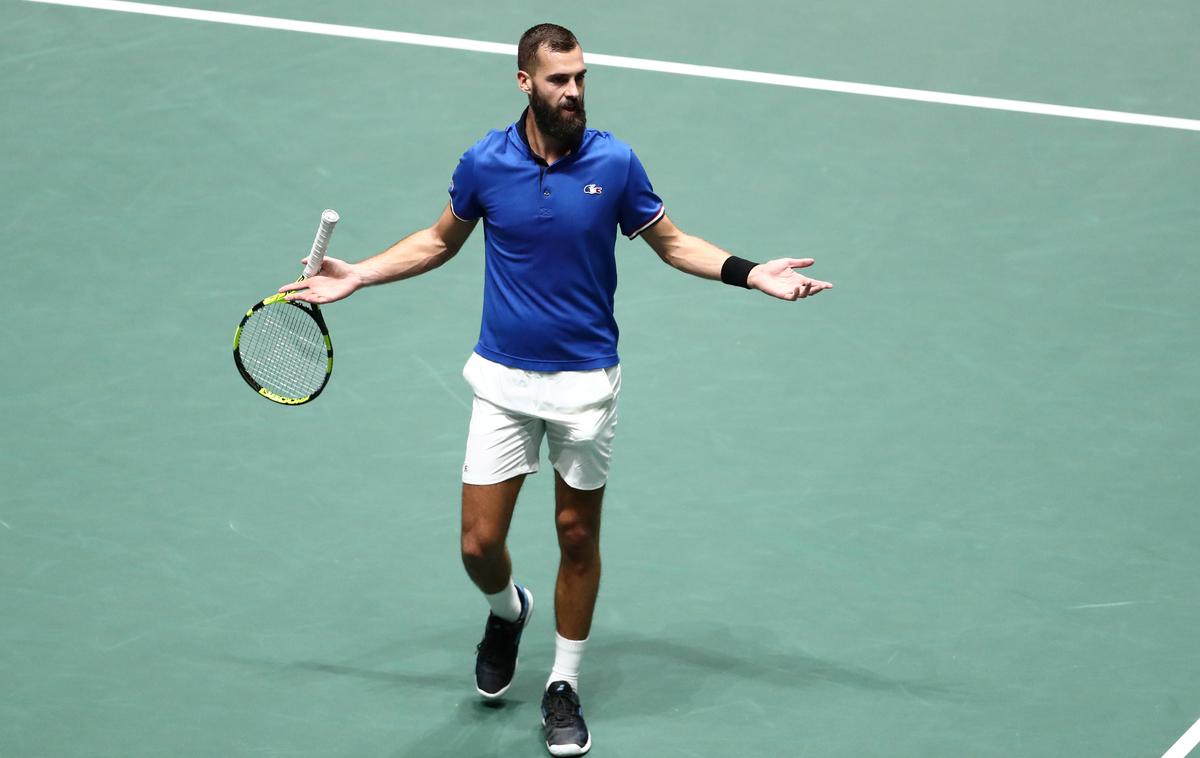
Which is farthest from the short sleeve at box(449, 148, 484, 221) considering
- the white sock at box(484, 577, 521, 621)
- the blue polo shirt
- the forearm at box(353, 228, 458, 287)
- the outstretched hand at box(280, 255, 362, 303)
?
the white sock at box(484, 577, 521, 621)

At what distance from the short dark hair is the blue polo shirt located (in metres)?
0.26

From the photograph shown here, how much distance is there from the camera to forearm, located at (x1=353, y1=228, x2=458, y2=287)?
6191 millimetres

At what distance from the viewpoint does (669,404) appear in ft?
26.9

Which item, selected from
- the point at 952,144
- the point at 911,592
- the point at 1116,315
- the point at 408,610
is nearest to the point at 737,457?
the point at 911,592

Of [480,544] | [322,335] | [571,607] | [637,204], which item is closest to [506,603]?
[571,607]

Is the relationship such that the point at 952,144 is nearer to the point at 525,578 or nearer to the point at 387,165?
the point at 387,165

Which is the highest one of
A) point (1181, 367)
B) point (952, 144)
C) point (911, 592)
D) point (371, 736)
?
point (952, 144)

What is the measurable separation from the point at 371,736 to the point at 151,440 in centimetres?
220

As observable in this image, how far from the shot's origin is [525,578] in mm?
7195

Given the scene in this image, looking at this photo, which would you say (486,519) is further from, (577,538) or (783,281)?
(783,281)

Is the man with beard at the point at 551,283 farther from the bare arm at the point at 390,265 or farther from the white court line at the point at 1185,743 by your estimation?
the white court line at the point at 1185,743

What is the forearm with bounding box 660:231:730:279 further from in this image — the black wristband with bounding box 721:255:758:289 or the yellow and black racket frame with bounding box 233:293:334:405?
the yellow and black racket frame with bounding box 233:293:334:405

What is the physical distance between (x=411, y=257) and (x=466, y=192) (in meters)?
0.36

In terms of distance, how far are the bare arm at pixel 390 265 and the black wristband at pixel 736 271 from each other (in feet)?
3.07
